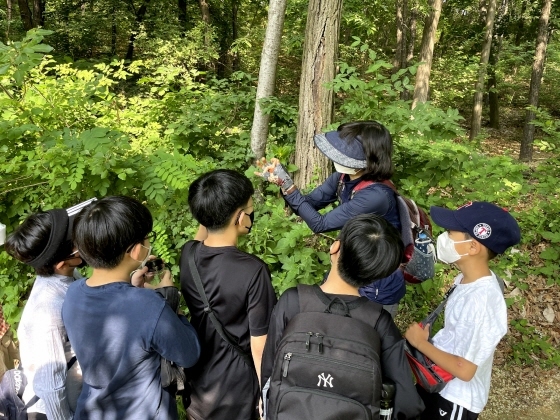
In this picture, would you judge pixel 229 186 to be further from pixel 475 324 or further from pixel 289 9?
pixel 289 9

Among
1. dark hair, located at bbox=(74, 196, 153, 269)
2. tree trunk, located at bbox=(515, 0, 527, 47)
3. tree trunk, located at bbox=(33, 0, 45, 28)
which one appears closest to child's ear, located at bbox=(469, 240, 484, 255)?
dark hair, located at bbox=(74, 196, 153, 269)

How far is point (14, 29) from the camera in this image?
1266 centimetres

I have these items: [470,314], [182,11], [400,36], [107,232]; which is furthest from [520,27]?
[107,232]

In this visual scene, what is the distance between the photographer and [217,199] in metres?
1.94

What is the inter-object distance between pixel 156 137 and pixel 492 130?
1607 centimetres

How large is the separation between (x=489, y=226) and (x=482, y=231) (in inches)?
1.6

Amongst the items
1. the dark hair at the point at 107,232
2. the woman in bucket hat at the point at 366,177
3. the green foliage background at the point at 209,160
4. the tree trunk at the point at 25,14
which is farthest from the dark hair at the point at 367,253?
the tree trunk at the point at 25,14

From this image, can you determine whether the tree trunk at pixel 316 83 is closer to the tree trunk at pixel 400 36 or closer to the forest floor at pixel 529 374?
the forest floor at pixel 529 374

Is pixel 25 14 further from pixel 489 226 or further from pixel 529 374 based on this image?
pixel 529 374

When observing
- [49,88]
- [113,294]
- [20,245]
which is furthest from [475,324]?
[49,88]

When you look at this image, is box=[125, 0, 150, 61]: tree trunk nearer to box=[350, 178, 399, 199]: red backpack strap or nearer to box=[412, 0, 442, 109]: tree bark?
box=[412, 0, 442, 109]: tree bark

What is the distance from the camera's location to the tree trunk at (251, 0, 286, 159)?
403cm

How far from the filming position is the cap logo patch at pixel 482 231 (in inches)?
75.3

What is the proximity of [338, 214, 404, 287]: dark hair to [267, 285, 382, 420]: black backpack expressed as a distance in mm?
134
